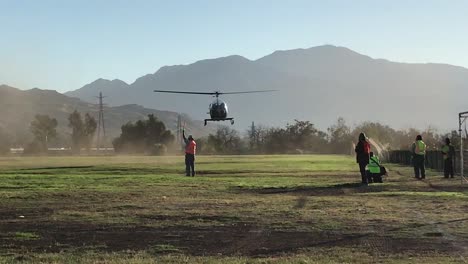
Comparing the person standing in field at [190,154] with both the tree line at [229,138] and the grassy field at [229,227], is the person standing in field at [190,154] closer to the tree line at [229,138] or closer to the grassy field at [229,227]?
the grassy field at [229,227]

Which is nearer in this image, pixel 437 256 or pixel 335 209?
pixel 437 256

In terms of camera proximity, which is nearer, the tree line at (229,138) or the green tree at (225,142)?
the tree line at (229,138)

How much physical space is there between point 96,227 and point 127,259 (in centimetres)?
325

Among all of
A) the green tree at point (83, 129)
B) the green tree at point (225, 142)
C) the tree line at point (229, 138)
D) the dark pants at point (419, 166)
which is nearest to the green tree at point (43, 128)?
the tree line at point (229, 138)

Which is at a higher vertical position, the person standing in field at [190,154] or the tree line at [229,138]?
the tree line at [229,138]

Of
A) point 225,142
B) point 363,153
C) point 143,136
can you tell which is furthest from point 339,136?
point 363,153

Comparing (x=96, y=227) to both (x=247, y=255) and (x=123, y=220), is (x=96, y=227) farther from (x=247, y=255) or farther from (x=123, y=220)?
(x=247, y=255)

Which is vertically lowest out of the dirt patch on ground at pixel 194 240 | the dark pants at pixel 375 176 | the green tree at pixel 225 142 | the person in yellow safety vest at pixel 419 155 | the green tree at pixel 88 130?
the dirt patch on ground at pixel 194 240

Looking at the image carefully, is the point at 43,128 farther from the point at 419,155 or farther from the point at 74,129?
the point at 419,155

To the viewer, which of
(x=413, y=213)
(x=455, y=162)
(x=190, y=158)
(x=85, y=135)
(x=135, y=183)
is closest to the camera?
(x=413, y=213)

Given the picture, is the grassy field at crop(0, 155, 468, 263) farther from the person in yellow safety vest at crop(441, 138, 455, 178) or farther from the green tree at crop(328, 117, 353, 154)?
the green tree at crop(328, 117, 353, 154)

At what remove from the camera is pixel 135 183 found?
977 inches

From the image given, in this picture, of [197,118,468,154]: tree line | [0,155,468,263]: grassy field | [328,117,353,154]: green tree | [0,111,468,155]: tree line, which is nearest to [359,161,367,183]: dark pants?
[0,155,468,263]: grassy field

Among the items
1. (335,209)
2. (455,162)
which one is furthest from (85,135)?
(335,209)
